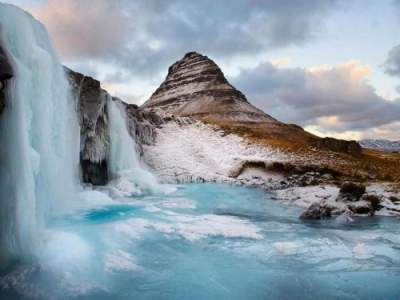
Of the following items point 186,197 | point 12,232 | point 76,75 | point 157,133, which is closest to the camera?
point 12,232

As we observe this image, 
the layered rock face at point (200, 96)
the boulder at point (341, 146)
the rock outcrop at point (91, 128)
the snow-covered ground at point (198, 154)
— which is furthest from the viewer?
the layered rock face at point (200, 96)

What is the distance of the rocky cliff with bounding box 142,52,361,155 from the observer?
87.2 m

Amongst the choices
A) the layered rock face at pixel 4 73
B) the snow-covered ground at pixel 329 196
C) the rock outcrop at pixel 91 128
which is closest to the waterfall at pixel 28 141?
the layered rock face at pixel 4 73

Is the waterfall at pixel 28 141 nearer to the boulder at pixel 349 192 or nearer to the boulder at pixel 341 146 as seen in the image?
the boulder at pixel 349 192

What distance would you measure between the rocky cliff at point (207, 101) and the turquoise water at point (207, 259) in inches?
2115

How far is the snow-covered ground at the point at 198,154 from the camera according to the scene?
139ft

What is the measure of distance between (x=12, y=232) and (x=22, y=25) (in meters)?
9.41

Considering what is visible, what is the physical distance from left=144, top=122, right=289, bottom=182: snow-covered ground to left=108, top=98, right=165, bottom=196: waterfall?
161 inches

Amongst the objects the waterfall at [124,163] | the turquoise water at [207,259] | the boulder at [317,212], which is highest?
the waterfall at [124,163]

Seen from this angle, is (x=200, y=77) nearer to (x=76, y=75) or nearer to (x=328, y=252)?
(x=76, y=75)

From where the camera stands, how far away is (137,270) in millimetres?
11281

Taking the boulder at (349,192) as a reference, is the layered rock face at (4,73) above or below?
above

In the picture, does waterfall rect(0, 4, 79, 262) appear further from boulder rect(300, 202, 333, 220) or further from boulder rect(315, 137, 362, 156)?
boulder rect(315, 137, 362, 156)

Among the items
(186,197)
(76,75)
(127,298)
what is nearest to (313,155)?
(186,197)
